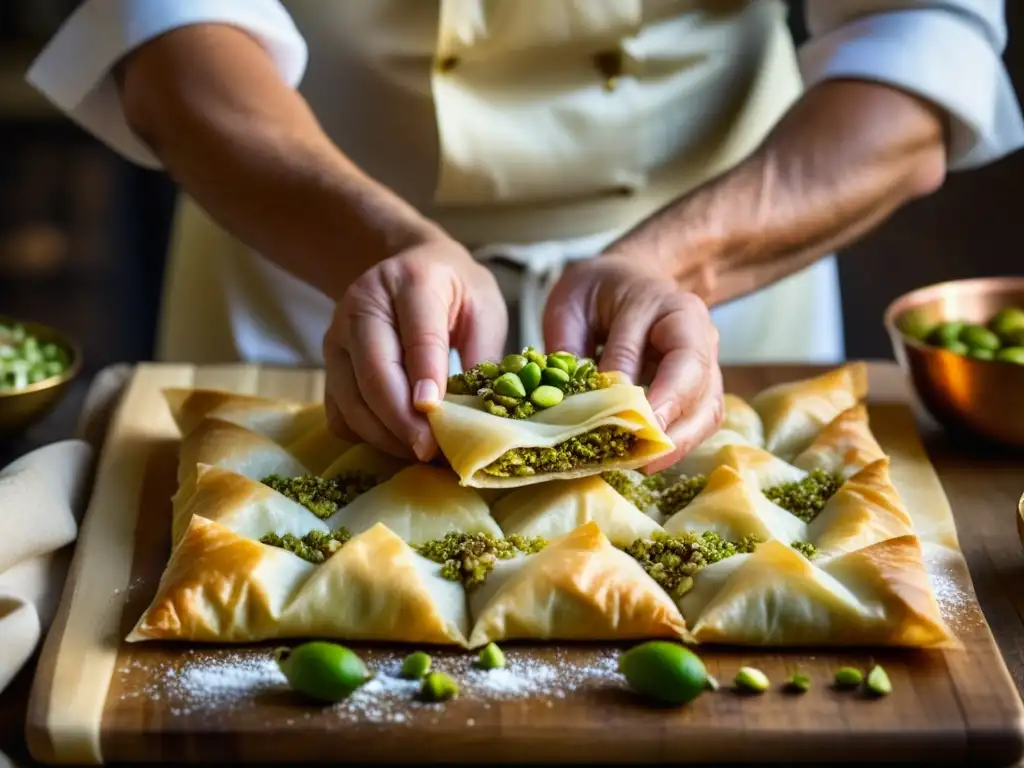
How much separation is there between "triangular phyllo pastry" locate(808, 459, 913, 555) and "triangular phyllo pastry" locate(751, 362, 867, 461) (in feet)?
0.68

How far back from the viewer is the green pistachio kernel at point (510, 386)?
170 centimetres

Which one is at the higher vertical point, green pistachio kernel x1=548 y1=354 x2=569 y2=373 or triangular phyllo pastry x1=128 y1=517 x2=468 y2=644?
green pistachio kernel x1=548 y1=354 x2=569 y2=373

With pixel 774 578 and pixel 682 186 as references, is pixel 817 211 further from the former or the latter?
pixel 774 578

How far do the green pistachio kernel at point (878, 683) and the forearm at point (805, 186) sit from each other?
38.2 inches

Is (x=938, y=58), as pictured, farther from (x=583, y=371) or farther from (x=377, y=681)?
(x=377, y=681)

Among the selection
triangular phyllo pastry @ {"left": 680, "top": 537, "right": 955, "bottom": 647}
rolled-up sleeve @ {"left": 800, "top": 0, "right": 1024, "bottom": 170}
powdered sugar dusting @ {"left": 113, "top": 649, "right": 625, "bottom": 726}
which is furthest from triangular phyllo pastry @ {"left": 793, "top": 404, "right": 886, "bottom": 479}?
rolled-up sleeve @ {"left": 800, "top": 0, "right": 1024, "bottom": 170}

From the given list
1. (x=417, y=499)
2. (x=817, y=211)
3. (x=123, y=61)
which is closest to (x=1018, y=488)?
(x=817, y=211)

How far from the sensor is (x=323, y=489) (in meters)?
1.79

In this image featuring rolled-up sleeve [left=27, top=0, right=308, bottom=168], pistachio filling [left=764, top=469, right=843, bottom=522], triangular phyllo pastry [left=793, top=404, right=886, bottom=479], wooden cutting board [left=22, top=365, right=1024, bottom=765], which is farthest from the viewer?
rolled-up sleeve [left=27, top=0, right=308, bottom=168]

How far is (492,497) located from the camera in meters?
1.80

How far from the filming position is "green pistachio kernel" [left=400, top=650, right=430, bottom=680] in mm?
1435

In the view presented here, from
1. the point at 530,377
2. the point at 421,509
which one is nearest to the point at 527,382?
the point at 530,377

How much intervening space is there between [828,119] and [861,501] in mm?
907

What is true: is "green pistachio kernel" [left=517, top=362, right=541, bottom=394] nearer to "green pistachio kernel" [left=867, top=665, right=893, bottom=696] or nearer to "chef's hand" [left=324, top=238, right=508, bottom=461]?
"chef's hand" [left=324, top=238, right=508, bottom=461]
